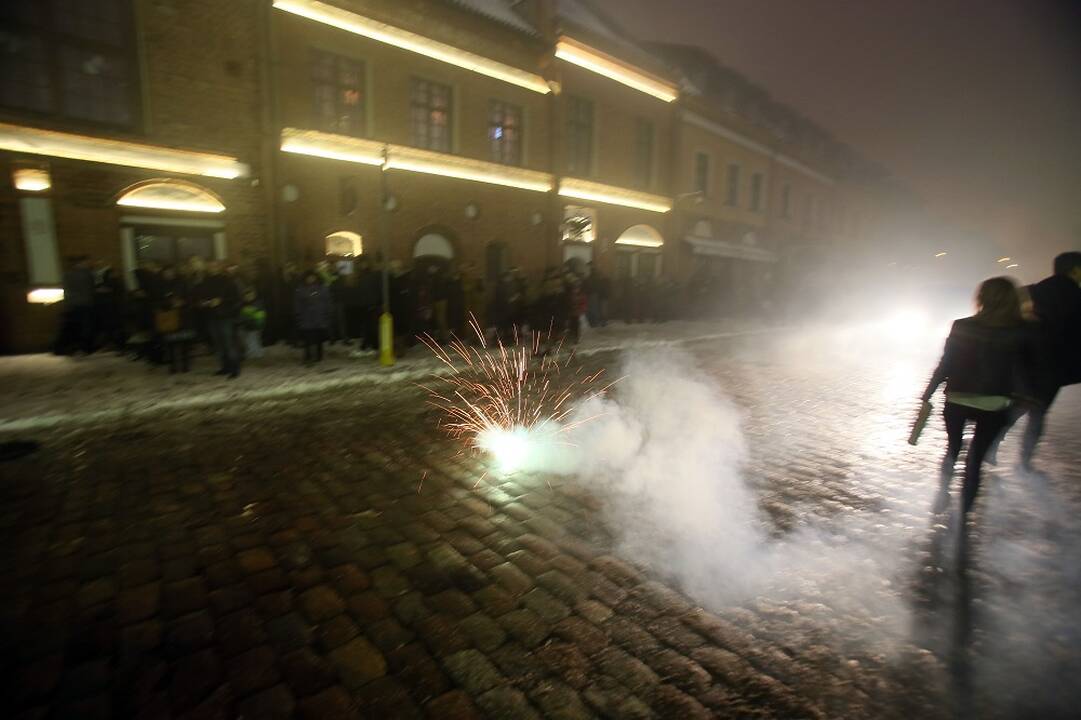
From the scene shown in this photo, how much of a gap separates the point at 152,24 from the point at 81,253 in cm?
505

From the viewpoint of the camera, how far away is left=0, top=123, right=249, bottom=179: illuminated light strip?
9500 mm

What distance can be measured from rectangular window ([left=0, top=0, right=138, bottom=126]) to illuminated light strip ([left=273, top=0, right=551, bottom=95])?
11.3ft

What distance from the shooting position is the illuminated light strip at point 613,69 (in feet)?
58.5

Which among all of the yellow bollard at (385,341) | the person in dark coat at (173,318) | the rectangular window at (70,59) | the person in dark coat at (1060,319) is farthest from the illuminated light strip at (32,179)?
the person in dark coat at (1060,319)

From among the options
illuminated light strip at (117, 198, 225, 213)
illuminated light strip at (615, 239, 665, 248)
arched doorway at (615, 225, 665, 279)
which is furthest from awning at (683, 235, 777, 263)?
illuminated light strip at (117, 198, 225, 213)

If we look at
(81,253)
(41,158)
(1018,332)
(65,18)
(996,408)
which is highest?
(65,18)

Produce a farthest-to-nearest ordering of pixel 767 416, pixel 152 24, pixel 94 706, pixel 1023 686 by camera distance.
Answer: pixel 152 24 < pixel 767 416 < pixel 1023 686 < pixel 94 706

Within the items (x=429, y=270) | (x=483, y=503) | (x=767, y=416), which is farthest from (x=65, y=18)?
(x=767, y=416)

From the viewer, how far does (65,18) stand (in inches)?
399

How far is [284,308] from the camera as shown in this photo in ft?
40.2

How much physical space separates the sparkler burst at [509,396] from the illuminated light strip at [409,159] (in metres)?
4.62

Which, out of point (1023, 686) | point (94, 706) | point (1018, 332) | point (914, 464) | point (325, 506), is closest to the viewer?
point (94, 706)

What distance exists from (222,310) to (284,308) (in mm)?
4064

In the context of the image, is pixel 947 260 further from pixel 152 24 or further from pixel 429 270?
pixel 152 24
